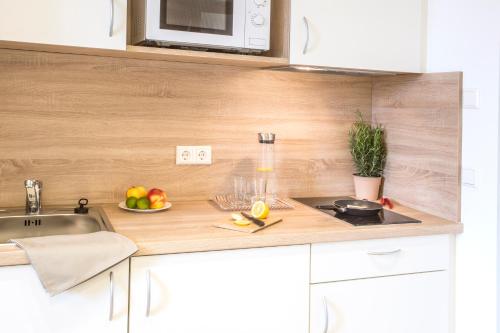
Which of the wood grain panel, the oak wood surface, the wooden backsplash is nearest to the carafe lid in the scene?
the wooden backsplash

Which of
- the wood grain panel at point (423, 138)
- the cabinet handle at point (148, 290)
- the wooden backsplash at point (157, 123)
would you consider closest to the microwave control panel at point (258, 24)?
the wooden backsplash at point (157, 123)

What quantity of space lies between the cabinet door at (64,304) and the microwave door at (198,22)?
31.2 inches

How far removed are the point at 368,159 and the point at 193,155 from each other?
0.78m

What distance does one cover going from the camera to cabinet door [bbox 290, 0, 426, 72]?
6.61 feet

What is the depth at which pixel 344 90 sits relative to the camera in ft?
8.23

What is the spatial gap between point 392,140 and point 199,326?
1222 mm

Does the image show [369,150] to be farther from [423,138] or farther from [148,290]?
[148,290]

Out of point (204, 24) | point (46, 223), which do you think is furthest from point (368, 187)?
point (46, 223)

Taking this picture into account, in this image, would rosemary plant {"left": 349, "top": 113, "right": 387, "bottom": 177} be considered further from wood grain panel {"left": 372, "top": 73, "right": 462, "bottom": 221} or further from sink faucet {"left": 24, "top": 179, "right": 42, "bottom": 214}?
sink faucet {"left": 24, "top": 179, "right": 42, "bottom": 214}

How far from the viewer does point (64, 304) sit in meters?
1.54

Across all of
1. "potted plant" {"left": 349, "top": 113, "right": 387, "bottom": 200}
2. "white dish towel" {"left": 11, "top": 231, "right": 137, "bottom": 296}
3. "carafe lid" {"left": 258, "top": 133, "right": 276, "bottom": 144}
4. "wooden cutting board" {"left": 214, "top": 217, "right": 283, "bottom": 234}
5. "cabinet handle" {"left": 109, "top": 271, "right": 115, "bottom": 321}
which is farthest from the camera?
"potted plant" {"left": 349, "top": 113, "right": 387, "bottom": 200}

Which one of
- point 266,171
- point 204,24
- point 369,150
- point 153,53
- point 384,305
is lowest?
point 384,305

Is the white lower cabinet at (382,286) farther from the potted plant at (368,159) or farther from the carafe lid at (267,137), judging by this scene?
the carafe lid at (267,137)

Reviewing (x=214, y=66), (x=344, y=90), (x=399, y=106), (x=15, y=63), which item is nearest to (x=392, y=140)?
(x=399, y=106)
